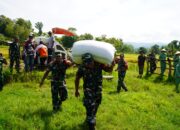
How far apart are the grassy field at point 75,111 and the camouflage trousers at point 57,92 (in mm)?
288

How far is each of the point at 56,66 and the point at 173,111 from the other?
514 cm

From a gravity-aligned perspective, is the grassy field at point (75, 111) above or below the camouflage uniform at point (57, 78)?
below

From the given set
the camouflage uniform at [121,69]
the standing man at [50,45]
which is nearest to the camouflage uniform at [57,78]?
the camouflage uniform at [121,69]

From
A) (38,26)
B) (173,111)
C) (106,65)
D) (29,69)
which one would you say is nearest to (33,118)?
(106,65)

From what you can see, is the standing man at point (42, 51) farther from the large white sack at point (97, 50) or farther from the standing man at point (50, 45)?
the large white sack at point (97, 50)

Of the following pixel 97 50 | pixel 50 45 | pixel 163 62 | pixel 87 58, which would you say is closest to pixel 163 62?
pixel 163 62

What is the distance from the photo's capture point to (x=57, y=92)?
10.6m

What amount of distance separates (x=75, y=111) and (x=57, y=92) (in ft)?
3.19

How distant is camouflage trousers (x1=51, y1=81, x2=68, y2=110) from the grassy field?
0.29 m

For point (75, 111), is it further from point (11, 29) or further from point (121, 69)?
point (11, 29)

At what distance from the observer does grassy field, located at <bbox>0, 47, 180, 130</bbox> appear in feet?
32.1

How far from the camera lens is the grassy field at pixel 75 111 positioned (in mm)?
9773

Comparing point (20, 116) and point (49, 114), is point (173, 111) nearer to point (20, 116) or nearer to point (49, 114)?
point (49, 114)

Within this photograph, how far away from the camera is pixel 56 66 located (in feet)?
34.5
